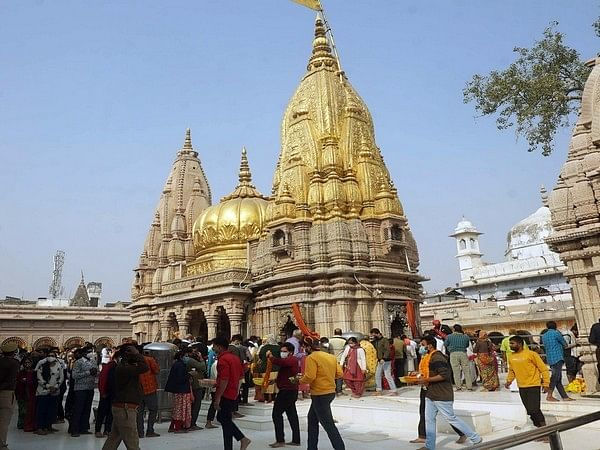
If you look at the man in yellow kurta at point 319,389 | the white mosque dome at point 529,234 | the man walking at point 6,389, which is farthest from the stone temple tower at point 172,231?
the white mosque dome at point 529,234

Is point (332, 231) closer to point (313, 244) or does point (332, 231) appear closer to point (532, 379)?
point (313, 244)

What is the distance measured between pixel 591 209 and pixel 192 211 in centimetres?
2590

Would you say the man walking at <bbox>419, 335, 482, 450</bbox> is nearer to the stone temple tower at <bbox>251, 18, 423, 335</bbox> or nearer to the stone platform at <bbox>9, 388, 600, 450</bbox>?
the stone platform at <bbox>9, 388, 600, 450</bbox>

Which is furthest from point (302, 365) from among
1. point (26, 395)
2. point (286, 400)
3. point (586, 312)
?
point (586, 312)

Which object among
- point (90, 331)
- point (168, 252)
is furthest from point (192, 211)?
point (90, 331)

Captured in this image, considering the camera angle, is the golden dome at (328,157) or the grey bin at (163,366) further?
the golden dome at (328,157)

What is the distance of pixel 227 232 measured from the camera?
27422 millimetres

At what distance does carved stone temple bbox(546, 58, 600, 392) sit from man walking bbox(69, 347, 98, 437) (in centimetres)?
1063

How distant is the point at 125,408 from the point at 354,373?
6.84 meters

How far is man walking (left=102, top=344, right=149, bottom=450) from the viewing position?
6.16 meters

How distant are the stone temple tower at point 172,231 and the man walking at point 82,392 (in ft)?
63.1

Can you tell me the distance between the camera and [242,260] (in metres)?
26.3

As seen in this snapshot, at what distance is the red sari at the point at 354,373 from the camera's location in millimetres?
11883

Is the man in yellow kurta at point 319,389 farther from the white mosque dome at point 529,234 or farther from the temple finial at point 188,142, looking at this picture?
the white mosque dome at point 529,234
